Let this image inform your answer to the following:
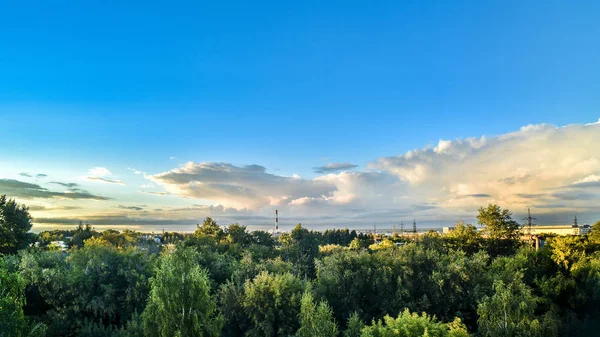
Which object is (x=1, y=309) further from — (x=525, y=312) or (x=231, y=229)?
(x=231, y=229)

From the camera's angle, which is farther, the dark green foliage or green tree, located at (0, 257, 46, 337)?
the dark green foliage

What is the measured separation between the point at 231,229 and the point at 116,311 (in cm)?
6208

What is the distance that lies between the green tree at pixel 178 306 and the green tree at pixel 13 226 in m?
56.0

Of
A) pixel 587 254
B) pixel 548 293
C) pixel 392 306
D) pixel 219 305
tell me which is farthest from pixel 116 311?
pixel 587 254

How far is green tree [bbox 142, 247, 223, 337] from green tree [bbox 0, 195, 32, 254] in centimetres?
5602

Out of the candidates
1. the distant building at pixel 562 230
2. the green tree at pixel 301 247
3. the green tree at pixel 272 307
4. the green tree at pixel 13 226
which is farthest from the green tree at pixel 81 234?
the distant building at pixel 562 230

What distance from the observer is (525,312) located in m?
33.8

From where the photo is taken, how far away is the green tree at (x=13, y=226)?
222 feet

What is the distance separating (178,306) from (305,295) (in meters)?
8.39

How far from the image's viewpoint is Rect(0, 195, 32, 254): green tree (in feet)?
222

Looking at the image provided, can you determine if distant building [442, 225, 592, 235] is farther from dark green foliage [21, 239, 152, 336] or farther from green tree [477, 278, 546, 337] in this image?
dark green foliage [21, 239, 152, 336]

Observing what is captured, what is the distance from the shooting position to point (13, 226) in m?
69.1

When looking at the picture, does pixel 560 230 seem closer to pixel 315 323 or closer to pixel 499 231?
pixel 499 231

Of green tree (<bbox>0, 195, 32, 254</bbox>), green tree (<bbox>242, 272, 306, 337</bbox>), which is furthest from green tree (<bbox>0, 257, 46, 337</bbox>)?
green tree (<bbox>0, 195, 32, 254</bbox>)
